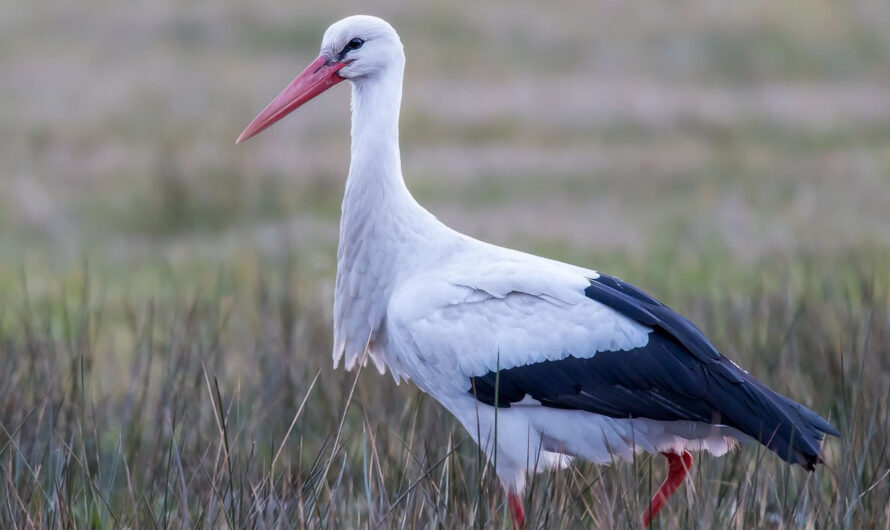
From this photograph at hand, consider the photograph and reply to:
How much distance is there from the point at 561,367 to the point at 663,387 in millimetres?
317

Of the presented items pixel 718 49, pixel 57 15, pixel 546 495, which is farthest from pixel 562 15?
pixel 546 495

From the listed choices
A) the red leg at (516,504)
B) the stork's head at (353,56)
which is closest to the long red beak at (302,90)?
the stork's head at (353,56)

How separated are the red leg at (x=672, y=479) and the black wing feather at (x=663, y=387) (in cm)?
23

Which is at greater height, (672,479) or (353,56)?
(353,56)

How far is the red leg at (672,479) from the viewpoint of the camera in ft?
12.9

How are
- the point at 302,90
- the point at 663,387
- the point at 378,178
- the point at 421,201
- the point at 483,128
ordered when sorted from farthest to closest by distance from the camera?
the point at 483,128, the point at 421,201, the point at 302,90, the point at 378,178, the point at 663,387

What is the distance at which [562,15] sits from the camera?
67.9ft

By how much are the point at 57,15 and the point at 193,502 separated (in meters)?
17.3

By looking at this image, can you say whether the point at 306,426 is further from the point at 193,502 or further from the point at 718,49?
the point at 718,49

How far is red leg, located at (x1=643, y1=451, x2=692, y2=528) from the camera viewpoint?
12.9 feet

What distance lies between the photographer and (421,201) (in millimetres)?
12844

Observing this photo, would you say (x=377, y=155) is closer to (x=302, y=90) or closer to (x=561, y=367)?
(x=302, y=90)

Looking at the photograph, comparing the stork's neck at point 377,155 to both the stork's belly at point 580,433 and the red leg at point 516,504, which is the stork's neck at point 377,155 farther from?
the red leg at point 516,504

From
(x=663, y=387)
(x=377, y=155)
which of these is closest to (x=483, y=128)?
(x=377, y=155)
